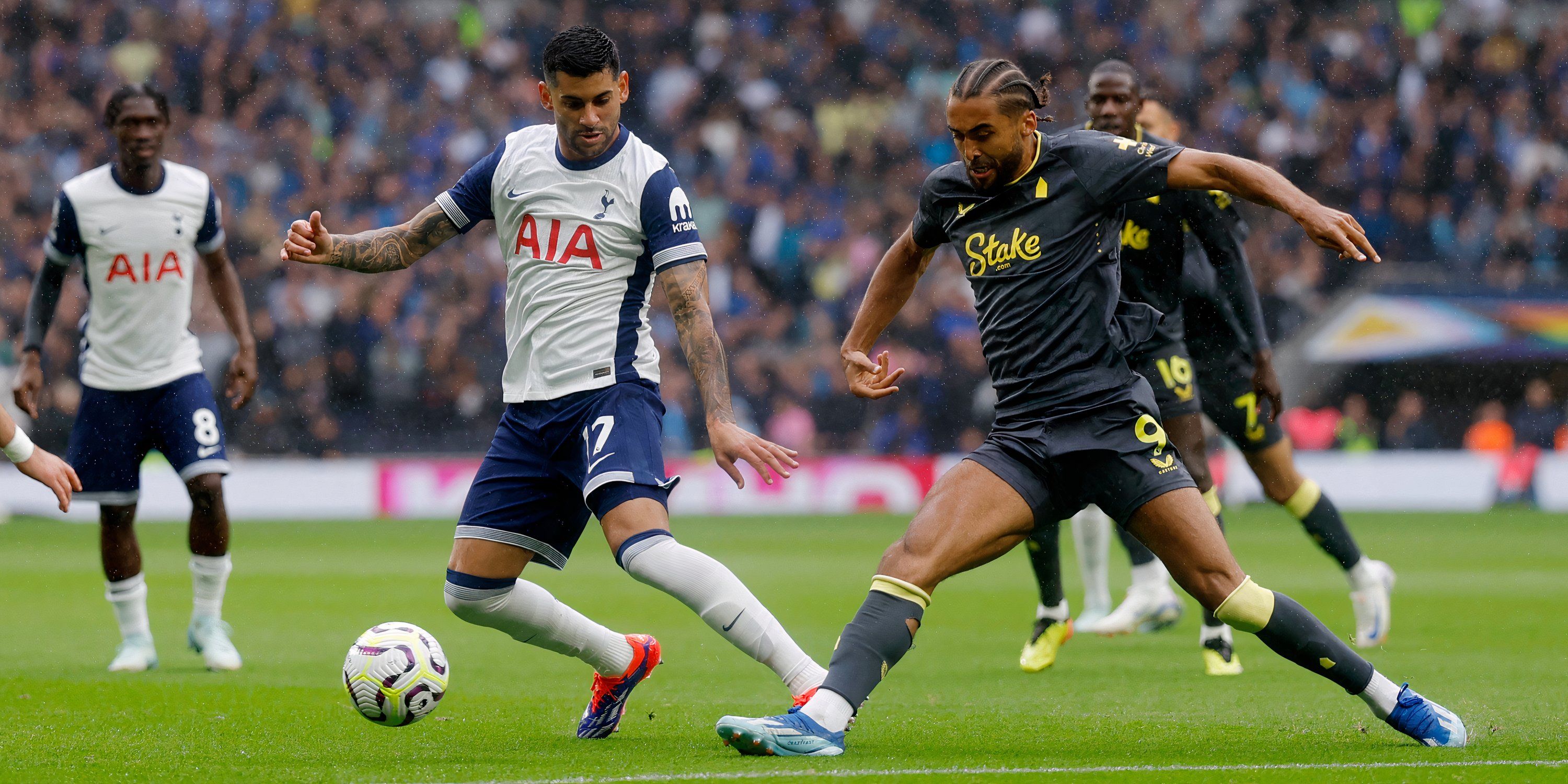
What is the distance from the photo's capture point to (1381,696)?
207 inches

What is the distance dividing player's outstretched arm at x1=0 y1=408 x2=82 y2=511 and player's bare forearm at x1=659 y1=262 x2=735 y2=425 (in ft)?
6.78

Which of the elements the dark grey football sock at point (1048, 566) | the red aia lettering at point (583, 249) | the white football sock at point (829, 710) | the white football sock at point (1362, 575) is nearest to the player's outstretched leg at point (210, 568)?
the red aia lettering at point (583, 249)

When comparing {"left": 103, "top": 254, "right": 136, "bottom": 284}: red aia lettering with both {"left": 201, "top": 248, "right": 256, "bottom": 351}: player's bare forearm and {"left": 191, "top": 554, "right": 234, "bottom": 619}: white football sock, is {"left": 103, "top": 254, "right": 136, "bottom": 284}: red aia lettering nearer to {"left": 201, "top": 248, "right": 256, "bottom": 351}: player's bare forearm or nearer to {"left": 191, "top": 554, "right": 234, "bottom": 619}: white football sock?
{"left": 201, "top": 248, "right": 256, "bottom": 351}: player's bare forearm

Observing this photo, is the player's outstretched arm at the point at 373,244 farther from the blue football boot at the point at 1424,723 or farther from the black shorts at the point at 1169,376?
the blue football boot at the point at 1424,723

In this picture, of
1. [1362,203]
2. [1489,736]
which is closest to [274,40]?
[1362,203]

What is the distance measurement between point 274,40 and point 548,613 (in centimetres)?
2101

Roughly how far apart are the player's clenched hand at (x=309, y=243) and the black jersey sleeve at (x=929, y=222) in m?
2.00

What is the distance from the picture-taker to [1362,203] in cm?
2284

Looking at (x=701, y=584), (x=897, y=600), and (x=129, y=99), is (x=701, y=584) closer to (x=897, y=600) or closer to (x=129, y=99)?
(x=897, y=600)

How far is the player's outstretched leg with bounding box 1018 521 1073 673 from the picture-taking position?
25.6 feet

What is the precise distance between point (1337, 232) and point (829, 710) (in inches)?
80.9

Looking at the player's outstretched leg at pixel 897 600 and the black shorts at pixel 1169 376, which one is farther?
the black shorts at pixel 1169 376

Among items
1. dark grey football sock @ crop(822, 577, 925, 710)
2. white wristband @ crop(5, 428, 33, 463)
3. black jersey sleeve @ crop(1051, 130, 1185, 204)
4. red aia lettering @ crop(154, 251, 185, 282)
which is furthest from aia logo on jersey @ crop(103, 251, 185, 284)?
black jersey sleeve @ crop(1051, 130, 1185, 204)

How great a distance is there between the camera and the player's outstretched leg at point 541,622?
18.4 feet
